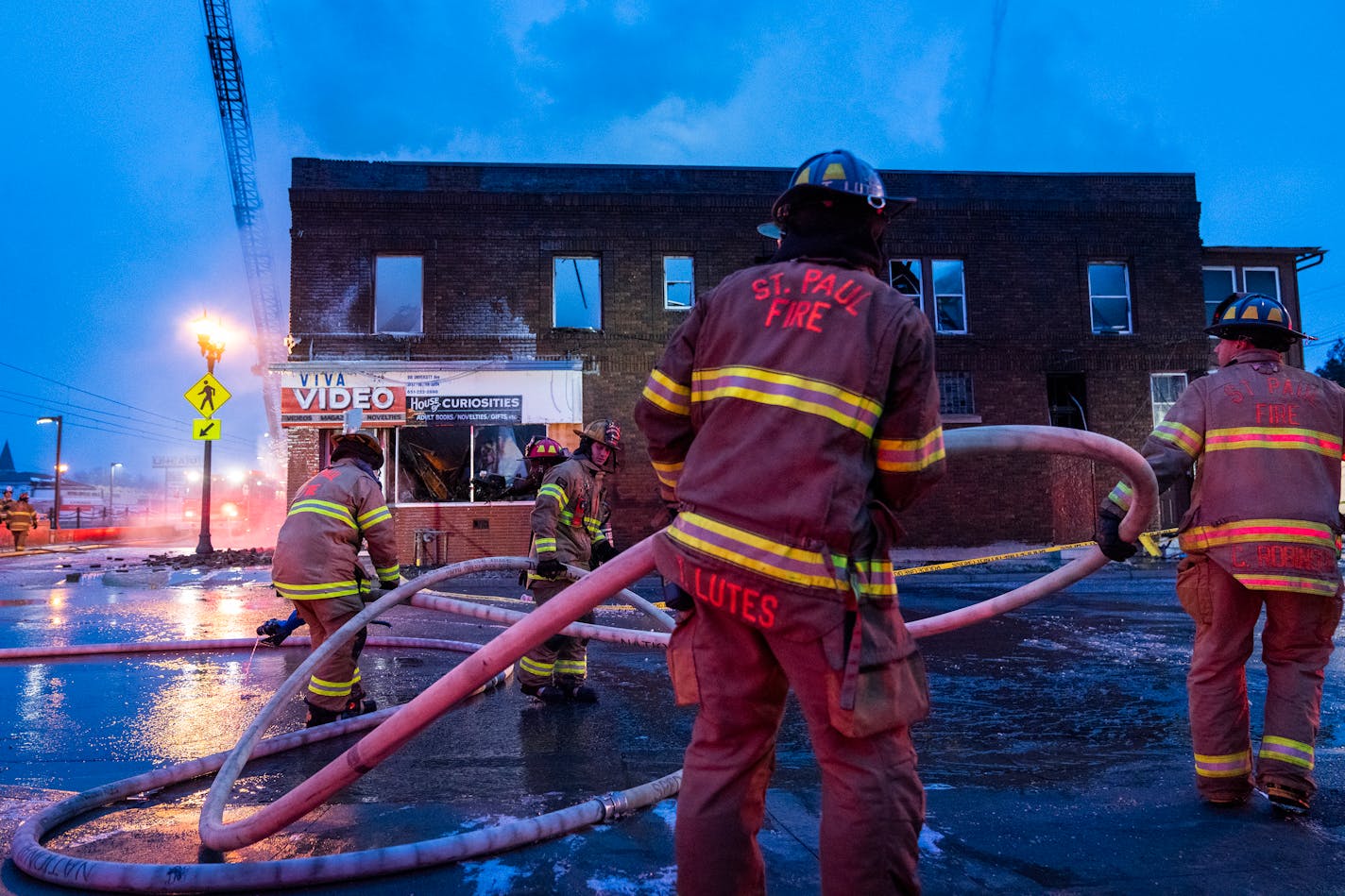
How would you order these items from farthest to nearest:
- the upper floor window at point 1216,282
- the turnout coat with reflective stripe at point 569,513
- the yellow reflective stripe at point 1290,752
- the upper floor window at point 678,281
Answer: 1. the upper floor window at point 1216,282
2. the upper floor window at point 678,281
3. the turnout coat with reflective stripe at point 569,513
4. the yellow reflective stripe at point 1290,752

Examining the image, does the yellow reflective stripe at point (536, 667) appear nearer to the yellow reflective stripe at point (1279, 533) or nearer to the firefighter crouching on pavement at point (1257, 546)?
the firefighter crouching on pavement at point (1257, 546)

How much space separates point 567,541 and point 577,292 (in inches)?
540

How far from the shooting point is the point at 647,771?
161 inches

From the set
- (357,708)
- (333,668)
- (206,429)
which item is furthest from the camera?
(206,429)

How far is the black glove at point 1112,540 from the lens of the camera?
135 inches

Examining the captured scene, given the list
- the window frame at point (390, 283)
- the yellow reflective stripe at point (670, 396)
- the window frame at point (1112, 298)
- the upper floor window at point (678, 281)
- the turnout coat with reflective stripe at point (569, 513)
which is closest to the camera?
the yellow reflective stripe at point (670, 396)

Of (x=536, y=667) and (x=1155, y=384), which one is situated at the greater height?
(x=1155, y=384)

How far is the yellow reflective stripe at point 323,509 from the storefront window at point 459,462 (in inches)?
512

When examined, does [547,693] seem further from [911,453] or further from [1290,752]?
[911,453]

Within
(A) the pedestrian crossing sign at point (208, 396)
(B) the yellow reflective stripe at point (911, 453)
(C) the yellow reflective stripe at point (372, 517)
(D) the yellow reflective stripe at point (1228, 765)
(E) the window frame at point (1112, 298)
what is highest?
(E) the window frame at point (1112, 298)

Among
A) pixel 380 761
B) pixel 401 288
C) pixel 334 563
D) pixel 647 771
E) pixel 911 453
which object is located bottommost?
pixel 647 771

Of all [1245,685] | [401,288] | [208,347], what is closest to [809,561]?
[1245,685]

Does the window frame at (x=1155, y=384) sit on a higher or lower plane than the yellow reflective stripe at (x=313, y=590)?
higher

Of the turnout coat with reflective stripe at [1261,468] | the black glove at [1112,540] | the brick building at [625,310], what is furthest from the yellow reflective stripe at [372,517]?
the brick building at [625,310]
